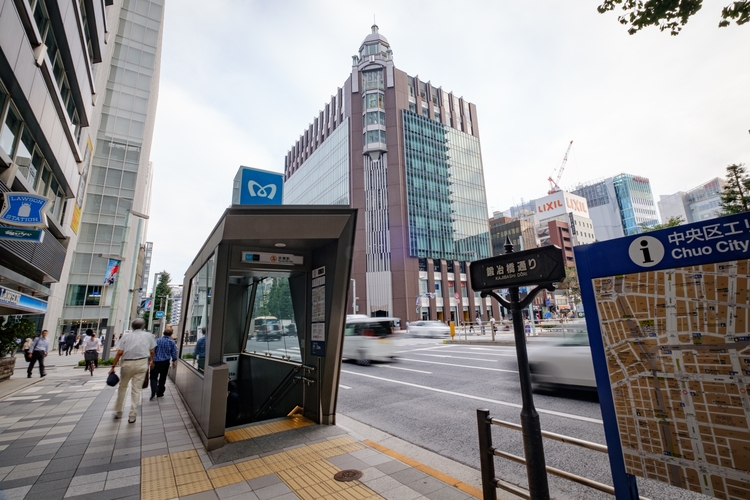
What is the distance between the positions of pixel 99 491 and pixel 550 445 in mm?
5899

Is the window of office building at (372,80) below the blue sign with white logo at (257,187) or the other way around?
the other way around

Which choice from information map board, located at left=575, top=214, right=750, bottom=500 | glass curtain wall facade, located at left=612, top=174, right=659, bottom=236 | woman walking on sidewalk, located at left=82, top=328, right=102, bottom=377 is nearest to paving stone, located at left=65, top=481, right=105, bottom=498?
information map board, located at left=575, top=214, right=750, bottom=500

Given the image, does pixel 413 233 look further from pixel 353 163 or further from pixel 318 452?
pixel 318 452

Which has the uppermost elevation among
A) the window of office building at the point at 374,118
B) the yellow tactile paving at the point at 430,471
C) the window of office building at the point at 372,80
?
the window of office building at the point at 372,80

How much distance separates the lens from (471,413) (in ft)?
21.7

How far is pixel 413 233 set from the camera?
4981 centimetres

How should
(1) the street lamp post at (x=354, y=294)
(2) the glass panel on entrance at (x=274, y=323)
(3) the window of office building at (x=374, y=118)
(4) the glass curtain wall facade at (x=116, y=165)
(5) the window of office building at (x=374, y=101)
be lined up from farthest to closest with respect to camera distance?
(5) the window of office building at (x=374, y=101) < (3) the window of office building at (x=374, y=118) < (1) the street lamp post at (x=354, y=294) < (4) the glass curtain wall facade at (x=116, y=165) < (2) the glass panel on entrance at (x=274, y=323)

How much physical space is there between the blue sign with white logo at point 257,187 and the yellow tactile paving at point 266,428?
382cm

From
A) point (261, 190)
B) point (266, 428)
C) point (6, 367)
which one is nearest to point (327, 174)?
point (6, 367)

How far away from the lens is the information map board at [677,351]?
1752 millimetres

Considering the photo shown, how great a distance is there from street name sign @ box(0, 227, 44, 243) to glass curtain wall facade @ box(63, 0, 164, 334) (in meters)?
25.1

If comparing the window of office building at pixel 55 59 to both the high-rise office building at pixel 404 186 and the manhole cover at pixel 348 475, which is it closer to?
the manhole cover at pixel 348 475

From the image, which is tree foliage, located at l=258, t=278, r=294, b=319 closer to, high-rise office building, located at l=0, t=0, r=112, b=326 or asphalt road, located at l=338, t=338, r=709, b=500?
asphalt road, located at l=338, t=338, r=709, b=500

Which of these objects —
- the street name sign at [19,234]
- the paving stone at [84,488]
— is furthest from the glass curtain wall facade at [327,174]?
the paving stone at [84,488]
